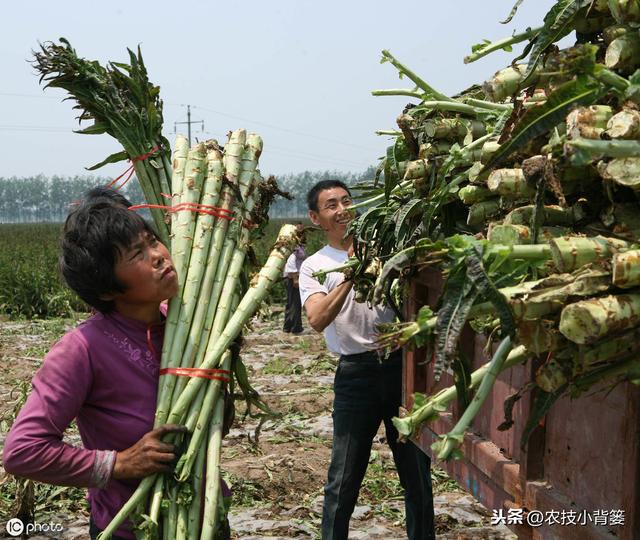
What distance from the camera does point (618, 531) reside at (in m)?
1.47

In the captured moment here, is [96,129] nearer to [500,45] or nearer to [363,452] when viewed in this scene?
[500,45]

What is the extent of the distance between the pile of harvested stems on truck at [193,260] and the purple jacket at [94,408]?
75 mm

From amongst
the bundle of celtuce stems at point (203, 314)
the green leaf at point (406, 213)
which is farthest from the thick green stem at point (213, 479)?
the green leaf at point (406, 213)

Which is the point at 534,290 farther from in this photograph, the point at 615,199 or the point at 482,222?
the point at 482,222

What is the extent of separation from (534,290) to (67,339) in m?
1.48

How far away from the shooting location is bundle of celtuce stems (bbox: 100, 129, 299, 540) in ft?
7.39

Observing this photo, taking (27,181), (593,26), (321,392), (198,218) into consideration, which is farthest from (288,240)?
(27,181)

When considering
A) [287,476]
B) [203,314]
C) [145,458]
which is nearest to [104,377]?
[145,458]

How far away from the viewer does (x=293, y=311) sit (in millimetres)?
12016

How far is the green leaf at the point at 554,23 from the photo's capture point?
5.32 ft

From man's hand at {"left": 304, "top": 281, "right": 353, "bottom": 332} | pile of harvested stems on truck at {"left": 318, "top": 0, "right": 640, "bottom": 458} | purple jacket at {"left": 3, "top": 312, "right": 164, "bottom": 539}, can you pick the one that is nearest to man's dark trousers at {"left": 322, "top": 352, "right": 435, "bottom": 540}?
man's hand at {"left": 304, "top": 281, "right": 353, "bottom": 332}

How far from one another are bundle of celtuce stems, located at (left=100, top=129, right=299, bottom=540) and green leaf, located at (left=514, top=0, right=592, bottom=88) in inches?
45.9

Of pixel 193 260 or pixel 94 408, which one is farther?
pixel 193 260

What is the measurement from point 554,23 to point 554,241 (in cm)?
63
